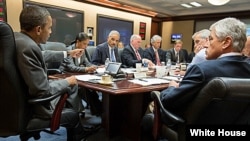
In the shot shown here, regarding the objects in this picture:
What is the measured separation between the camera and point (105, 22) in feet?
21.2

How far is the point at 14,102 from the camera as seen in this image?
129 cm

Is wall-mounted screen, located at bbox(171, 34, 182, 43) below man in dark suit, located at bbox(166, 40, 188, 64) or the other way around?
the other way around

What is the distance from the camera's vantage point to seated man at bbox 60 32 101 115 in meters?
2.42

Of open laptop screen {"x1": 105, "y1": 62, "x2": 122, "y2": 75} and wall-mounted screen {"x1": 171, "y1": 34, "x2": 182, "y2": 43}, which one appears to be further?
wall-mounted screen {"x1": 171, "y1": 34, "x2": 182, "y2": 43}

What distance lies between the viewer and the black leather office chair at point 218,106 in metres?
0.85

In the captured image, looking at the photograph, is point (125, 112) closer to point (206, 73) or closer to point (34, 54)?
point (34, 54)

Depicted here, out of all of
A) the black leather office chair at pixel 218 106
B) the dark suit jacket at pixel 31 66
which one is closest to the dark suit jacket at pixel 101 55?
the dark suit jacket at pixel 31 66

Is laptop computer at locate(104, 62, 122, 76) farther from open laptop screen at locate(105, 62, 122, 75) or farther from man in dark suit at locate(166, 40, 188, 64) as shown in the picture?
man in dark suit at locate(166, 40, 188, 64)

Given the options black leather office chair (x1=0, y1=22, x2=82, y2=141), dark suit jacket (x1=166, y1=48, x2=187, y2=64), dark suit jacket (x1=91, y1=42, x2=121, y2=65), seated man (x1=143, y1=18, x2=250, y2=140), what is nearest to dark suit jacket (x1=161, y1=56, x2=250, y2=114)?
seated man (x1=143, y1=18, x2=250, y2=140)

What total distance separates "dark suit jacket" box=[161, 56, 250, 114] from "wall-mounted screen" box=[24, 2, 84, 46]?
4.63 metres

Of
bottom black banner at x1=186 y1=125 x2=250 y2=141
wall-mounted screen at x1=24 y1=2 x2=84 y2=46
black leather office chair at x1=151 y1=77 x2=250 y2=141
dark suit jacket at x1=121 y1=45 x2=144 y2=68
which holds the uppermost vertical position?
wall-mounted screen at x1=24 y1=2 x2=84 y2=46

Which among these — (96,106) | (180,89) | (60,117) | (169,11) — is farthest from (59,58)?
(169,11)

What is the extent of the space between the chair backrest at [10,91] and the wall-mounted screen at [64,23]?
161 inches

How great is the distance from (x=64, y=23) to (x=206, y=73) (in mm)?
5007
